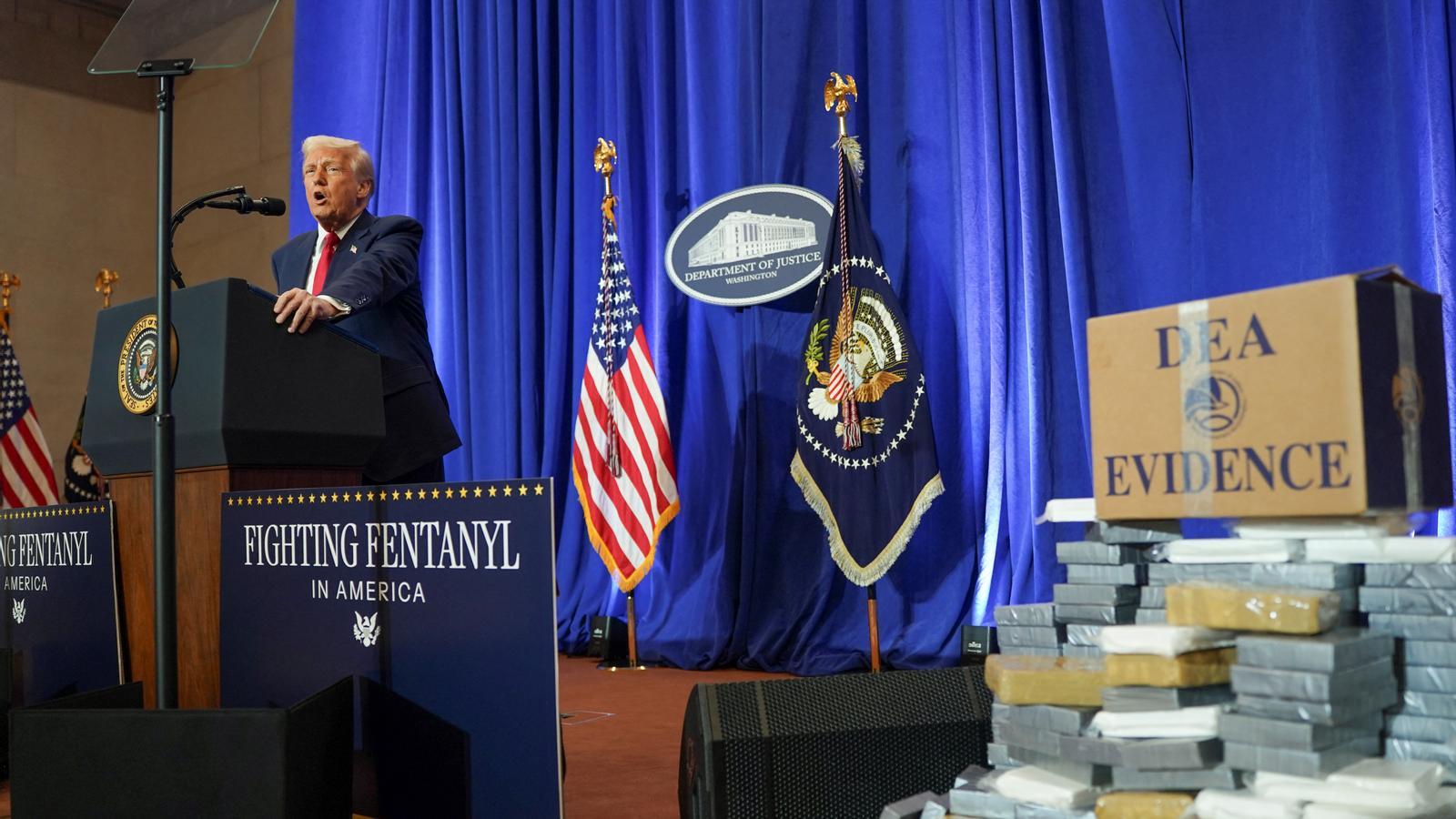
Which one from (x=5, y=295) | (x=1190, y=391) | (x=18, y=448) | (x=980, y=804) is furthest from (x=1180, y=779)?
(x=5, y=295)

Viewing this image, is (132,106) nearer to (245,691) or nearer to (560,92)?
(560,92)

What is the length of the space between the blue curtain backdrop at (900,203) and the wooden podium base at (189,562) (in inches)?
97.3

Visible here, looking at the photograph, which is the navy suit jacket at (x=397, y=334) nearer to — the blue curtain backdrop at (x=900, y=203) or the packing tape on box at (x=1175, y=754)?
the packing tape on box at (x=1175, y=754)

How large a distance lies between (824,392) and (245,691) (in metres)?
2.46

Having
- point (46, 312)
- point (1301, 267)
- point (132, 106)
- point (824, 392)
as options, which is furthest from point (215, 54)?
point (132, 106)

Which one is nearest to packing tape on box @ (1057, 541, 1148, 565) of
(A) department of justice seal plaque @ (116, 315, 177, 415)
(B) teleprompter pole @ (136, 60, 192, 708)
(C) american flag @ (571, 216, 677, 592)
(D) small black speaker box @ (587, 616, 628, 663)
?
(B) teleprompter pole @ (136, 60, 192, 708)

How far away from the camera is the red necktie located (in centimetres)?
298

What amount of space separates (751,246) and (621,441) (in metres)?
0.91

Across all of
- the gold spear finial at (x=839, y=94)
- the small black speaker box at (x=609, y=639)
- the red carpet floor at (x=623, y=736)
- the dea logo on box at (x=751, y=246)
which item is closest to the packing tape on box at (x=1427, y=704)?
the red carpet floor at (x=623, y=736)

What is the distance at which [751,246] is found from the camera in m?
4.84

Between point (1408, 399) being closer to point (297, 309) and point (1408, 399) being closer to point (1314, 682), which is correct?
point (1314, 682)

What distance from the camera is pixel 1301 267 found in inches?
138

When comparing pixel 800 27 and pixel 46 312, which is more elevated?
pixel 800 27

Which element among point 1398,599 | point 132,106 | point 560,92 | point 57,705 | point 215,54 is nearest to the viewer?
point 1398,599
